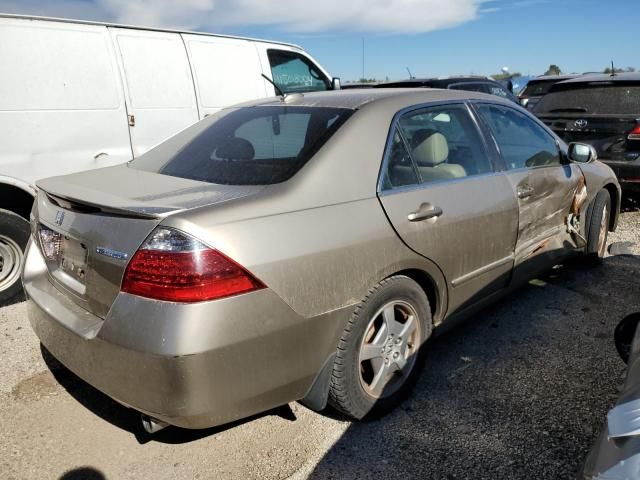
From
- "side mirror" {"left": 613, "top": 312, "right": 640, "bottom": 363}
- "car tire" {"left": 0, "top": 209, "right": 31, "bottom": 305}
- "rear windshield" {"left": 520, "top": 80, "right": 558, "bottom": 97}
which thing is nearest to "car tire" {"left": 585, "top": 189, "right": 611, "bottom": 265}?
"side mirror" {"left": 613, "top": 312, "right": 640, "bottom": 363}

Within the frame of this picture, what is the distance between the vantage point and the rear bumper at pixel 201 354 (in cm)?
195

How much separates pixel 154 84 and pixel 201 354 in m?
3.74

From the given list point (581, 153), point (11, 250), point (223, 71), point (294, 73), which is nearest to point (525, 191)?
point (581, 153)

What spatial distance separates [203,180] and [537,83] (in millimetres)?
11814

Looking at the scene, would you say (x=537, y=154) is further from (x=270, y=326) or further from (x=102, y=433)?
(x=102, y=433)

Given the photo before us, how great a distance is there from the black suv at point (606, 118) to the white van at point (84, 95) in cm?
395

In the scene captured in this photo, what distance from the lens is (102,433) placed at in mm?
2670

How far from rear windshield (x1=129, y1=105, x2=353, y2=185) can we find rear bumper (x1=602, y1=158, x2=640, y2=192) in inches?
181

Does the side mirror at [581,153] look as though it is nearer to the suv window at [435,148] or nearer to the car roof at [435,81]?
the suv window at [435,148]

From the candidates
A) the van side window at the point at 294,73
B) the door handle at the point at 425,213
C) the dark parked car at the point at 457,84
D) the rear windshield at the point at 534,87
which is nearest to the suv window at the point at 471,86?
the dark parked car at the point at 457,84

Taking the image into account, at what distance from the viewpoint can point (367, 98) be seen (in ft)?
9.53

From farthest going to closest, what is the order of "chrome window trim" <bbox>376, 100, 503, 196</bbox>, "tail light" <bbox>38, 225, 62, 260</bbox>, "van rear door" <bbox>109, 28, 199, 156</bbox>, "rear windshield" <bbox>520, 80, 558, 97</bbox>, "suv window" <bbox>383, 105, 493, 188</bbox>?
"rear windshield" <bbox>520, 80, 558, 97</bbox>, "van rear door" <bbox>109, 28, 199, 156</bbox>, "suv window" <bbox>383, 105, 493, 188</bbox>, "chrome window trim" <bbox>376, 100, 503, 196</bbox>, "tail light" <bbox>38, 225, 62, 260</bbox>

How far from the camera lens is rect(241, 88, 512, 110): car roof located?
2.88m

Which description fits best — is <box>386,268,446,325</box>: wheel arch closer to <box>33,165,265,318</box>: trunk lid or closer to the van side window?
<box>33,165,265,318</box>: trunk lid
